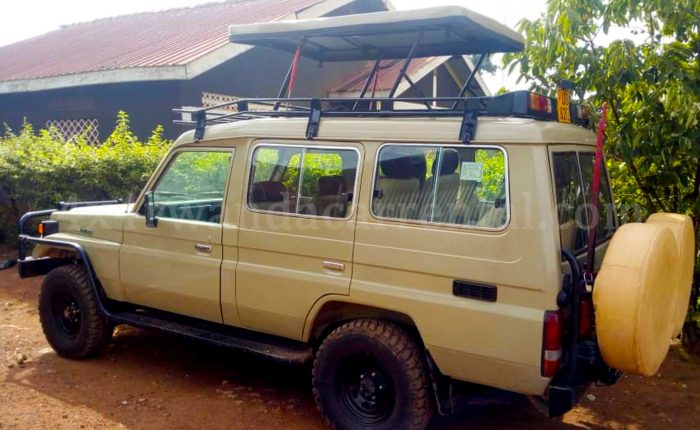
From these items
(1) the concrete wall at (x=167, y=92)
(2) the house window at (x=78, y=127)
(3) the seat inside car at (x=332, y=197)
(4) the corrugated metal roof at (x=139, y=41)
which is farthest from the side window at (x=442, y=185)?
(2) the house window at (x=78, y=127)

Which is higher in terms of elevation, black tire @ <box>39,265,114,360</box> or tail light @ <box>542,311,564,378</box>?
tail light @ <box>542,311,564,378</box>

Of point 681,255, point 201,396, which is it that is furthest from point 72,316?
point 681,255

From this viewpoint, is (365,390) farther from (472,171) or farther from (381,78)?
(381,78)

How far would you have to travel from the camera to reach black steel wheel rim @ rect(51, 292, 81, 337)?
16.9ft

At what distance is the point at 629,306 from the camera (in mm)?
3035

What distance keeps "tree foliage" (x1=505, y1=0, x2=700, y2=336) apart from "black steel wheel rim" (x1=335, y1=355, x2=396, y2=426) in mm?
2582

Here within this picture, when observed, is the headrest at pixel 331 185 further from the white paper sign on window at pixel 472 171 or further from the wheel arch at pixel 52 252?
the wheel arch at pixel 52 252

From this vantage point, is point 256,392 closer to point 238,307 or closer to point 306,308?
point 238,307

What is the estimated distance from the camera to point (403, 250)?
3.56m

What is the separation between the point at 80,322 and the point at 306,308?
2.19 m

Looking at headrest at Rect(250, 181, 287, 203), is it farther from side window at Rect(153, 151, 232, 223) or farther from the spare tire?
the spare tire

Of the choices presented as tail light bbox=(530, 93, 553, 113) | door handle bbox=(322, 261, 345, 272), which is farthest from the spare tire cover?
door handle bbox=(322, 261, 345, 272)

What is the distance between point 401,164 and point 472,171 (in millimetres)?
455

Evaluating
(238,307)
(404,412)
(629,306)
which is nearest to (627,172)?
A: (629,306)
